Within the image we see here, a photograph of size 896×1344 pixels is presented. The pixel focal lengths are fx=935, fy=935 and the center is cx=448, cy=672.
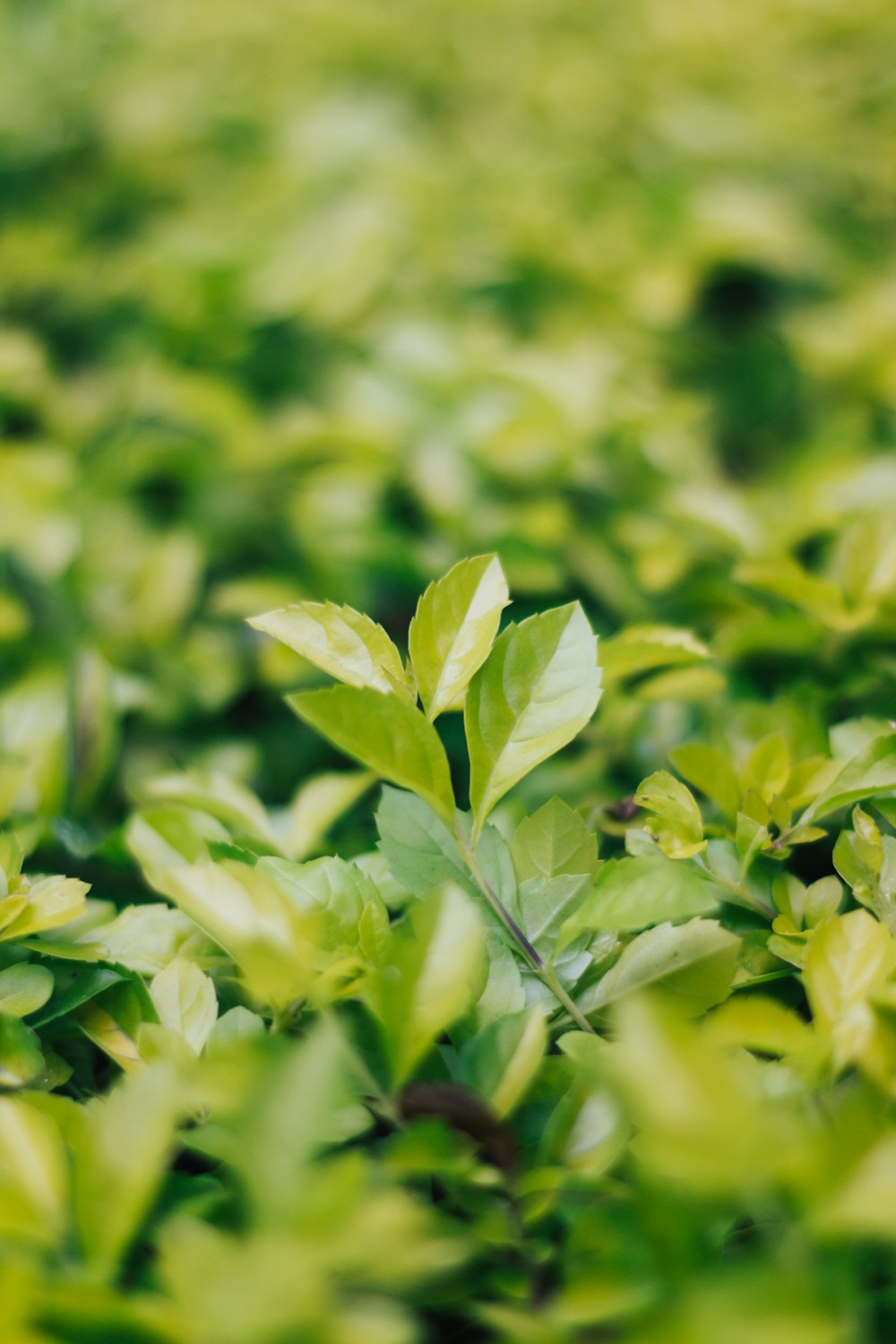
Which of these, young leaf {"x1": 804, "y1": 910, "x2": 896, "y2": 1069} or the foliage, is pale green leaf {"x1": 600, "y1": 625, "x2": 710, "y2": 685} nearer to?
the foliage

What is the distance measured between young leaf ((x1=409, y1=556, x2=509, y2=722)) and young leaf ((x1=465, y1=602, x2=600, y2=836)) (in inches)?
0.5

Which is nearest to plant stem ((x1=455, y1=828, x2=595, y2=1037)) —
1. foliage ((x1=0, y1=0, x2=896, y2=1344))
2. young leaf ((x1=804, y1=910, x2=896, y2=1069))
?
foliage ((x1=0, y1=0, x2=896, y2=1344))

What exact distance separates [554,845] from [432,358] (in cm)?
77

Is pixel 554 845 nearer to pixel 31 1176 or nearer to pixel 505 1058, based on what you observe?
pixel 505 1058

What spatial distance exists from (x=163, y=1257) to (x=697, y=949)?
29 centimetres

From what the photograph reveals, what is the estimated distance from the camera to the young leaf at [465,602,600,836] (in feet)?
1.76

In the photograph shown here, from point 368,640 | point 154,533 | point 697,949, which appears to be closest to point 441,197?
point 154,533

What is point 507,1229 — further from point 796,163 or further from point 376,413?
point 796,163

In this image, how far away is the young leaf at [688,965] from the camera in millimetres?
497

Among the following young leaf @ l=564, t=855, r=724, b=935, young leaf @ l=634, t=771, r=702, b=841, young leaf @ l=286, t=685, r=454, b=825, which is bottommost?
young leaf @ l=634, t=771, r=702, b=841

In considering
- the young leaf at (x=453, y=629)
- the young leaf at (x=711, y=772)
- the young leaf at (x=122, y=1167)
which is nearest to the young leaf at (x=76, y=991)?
the young leaf at (x=122, y=1167)

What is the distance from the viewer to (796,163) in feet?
5.16

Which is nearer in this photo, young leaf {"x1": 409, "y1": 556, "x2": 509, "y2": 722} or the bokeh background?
young leaf {"x1": 409, "y1": 556, "x2": 509, "y2": 722}

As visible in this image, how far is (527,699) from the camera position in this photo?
553 mm
